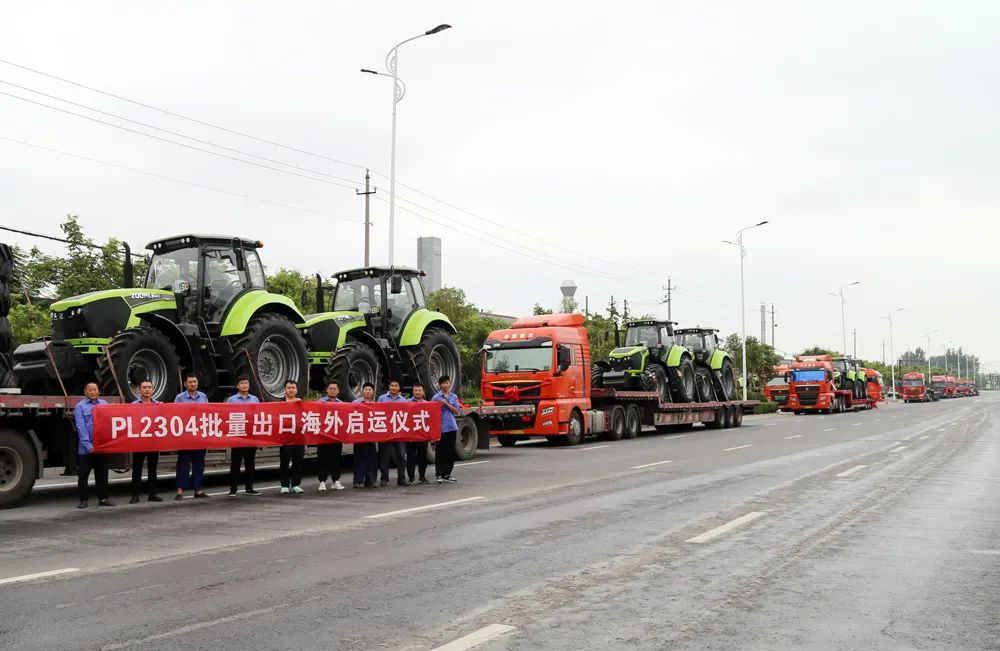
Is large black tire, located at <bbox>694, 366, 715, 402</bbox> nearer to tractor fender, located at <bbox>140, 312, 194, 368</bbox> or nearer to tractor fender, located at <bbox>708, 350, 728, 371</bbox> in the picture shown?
tractor fender, located at <bbox>708, 350, 728, 371</bbox>

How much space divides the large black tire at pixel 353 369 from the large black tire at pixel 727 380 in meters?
21.8

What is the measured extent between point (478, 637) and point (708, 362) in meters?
30.9

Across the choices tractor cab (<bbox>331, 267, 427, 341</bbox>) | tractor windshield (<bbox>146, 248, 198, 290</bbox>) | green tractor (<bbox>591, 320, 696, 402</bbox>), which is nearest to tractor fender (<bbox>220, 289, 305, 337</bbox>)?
tractor windshield (<bbox>146, 248, 198, 290</bbox>)

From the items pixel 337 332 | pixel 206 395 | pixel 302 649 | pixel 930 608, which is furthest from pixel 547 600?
pixel 337 332

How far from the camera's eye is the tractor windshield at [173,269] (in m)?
14.0

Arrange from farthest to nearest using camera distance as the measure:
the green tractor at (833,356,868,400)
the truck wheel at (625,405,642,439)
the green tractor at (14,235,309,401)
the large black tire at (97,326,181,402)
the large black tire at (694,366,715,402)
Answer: the green tractor at (833,356,868,400) < the large black tire at (694,366,715,402) < the truck wheel at (625,405,642,439) < the green tractor at (14,235,309,401) < the large black tire at (97,326,181,402)

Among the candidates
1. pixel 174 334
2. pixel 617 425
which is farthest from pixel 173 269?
pixel 617 425

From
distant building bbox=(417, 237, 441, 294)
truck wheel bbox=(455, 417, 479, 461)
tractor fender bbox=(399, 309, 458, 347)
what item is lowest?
truck wheel bbox=(455, 417, 479, 461)

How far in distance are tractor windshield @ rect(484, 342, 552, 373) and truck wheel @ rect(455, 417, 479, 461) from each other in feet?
14.5

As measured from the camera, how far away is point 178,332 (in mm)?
13438

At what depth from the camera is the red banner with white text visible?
1164 cm

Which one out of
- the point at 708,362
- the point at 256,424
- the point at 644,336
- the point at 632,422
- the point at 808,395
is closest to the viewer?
the point at 256,424

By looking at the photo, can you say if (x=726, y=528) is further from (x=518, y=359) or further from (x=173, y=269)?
(x=518, y=359)

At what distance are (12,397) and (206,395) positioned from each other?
123 inches
